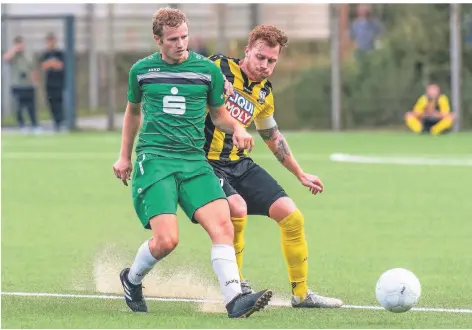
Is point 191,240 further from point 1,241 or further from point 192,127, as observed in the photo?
point 192,127

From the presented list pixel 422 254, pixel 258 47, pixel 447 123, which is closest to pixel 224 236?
pixel 258 47

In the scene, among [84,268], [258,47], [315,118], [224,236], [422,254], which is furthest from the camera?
[315,118]

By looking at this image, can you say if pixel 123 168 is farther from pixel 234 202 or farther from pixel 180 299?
pixel 180 299

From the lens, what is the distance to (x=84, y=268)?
9.82 m

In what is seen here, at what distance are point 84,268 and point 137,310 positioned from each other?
2.21 meters

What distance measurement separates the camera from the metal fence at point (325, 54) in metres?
27.7

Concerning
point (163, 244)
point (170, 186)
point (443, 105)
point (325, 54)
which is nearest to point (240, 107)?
point (170, 186)

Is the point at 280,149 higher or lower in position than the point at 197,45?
higher

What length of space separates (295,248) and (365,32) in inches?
830

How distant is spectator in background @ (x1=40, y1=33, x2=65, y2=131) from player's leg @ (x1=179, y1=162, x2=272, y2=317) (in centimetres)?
2078

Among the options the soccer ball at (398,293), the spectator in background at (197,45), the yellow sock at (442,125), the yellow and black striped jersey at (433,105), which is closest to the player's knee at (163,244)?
the soccer ball at (398,293)

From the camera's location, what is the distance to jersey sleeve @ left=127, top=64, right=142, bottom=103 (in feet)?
24.8

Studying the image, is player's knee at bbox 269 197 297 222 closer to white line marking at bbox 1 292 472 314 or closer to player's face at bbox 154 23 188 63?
white line marking at bbox 1 292 472 314

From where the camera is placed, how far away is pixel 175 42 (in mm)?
7391
